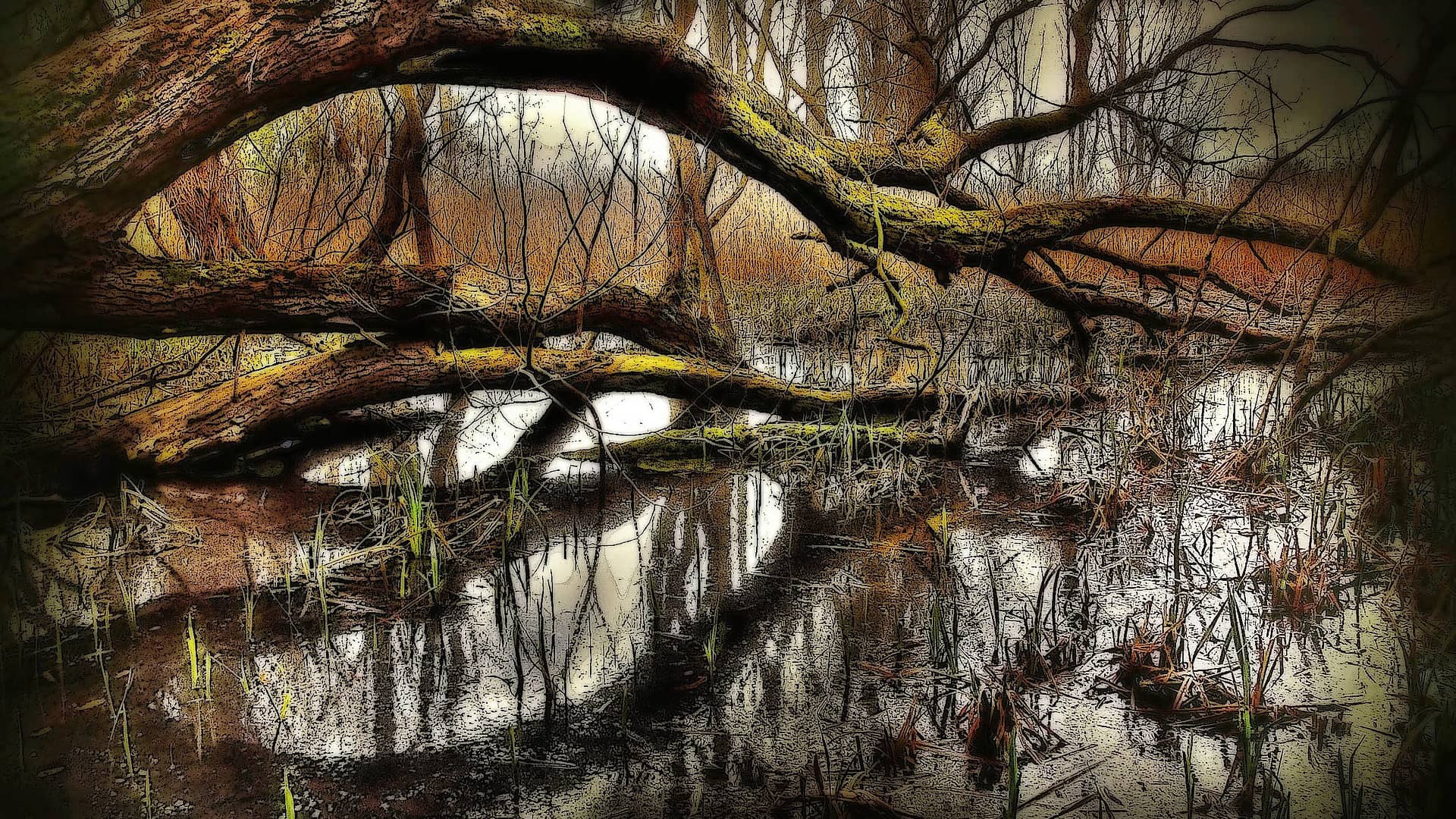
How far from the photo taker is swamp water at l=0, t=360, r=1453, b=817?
5.07 feet

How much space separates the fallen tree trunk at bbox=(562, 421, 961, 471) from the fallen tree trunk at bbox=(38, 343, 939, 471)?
0.20m

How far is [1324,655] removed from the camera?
1.96 metres

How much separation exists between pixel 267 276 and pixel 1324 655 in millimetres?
4095

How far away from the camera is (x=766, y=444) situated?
13.0ft

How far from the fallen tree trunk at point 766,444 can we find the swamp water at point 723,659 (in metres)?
0.36

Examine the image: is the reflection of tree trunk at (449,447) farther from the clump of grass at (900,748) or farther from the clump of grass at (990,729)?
the clump of grass at (990,729)

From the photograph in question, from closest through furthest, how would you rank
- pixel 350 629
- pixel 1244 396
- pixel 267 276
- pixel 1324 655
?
pixel 1324 655
pixel 350 629
pixel 267 276
pixel 1244 396

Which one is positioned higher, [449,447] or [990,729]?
[449,447]

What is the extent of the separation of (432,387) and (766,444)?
1.77 metres

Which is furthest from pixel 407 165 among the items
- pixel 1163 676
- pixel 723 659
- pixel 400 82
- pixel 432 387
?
pixel 1163 676

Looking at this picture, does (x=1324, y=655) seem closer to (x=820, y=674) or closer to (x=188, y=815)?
(x=820, y=674)

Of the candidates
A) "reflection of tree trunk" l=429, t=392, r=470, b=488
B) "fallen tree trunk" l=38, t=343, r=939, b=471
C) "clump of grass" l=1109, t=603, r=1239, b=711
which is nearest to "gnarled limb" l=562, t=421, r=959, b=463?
"fallen tree trunk" l=38, t=343, r=939, b=471

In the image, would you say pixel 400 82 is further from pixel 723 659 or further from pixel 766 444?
pixel 723 659

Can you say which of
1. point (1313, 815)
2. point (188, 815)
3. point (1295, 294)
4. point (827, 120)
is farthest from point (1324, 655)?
point (827, 120)
